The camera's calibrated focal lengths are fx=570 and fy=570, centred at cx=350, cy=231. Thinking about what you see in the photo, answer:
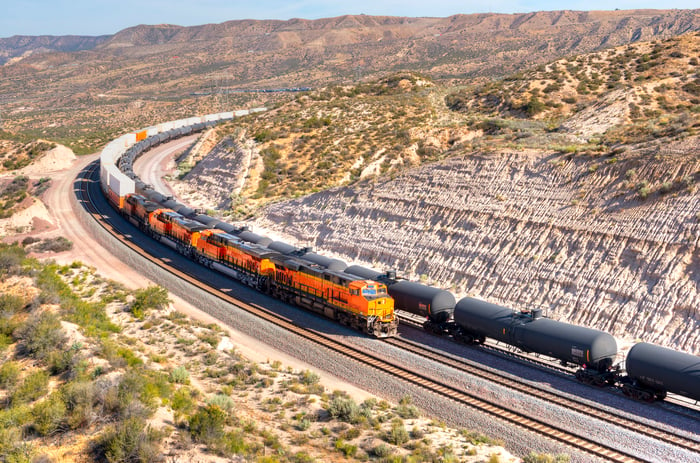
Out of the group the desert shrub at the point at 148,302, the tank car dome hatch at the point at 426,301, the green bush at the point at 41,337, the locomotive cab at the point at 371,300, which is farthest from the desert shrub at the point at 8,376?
the tank car dome hatch at the point at 426,301

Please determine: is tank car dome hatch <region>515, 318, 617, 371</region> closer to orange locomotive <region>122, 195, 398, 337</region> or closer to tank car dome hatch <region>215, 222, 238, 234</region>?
orange locomotive <region>122, 195, 398, 337</region>

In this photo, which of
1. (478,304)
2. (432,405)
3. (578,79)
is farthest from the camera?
(578,79)

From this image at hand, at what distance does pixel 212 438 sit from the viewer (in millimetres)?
16828

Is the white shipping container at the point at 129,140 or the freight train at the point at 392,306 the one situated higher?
the white shipping container at the point at 129,140

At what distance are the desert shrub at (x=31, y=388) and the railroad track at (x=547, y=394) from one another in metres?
16.0

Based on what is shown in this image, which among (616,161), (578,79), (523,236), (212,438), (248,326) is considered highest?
(578,79)

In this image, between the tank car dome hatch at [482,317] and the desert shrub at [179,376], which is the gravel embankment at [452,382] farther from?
the desert shrub at [179,376]

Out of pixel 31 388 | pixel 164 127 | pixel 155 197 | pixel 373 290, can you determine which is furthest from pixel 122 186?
pixel 164 127

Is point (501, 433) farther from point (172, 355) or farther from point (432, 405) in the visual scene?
point (172, 355)

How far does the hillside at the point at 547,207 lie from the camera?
30.0m

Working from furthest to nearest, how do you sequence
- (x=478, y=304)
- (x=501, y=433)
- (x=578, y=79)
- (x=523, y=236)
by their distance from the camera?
1. (x=578, y=79)
2. (x=523, y=236)
3. (x=478, y=304)
4. (x=501, y=433)

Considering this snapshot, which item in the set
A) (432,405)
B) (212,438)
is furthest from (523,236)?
(212,438)

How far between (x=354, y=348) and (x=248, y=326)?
22.4ft

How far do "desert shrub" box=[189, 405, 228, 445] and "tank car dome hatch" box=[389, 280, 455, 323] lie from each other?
14649mm
